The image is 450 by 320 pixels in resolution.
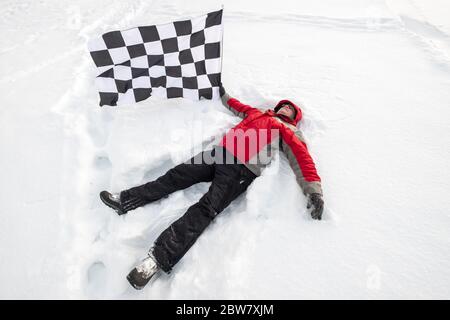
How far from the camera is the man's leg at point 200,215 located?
69.7 inches

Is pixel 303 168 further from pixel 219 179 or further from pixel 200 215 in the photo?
pixel 200 215

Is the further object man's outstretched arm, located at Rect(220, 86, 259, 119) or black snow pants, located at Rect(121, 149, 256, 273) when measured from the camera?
man's outstretched arm, located at Rect(220, 86, 259, 119)

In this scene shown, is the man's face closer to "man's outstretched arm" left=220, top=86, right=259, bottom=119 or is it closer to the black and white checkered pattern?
"man's outstretched arm" left=220, top=86, right=259, bottom=119

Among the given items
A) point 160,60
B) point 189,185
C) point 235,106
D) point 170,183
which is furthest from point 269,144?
point 160,60

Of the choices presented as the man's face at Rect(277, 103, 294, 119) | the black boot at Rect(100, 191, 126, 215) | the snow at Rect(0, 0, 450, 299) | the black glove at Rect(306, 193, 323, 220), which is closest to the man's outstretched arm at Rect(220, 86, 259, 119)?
the snow at Rect(0, 0, 450, 299)

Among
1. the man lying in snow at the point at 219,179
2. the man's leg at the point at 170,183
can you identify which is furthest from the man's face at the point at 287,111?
the man's leg at the point at 170,183

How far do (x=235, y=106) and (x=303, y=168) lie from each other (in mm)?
924

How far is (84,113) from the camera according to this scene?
2686 mm

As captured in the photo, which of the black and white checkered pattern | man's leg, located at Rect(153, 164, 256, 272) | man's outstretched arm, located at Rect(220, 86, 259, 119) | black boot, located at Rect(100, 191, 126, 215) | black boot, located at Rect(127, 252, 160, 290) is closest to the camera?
black boot, located at Rect(127, 252, 160, 290)

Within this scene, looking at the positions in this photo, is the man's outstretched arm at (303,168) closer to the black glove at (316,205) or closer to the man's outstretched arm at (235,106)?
the black glove at (316,205)

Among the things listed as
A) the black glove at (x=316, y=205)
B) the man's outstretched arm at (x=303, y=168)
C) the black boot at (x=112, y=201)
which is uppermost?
the man's outstretched arm at (x=303, y=168)

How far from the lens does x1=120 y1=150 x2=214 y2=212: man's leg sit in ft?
6.68

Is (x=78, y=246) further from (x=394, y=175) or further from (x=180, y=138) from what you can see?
(x=394, y=175)

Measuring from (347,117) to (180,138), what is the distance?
1499 mm
